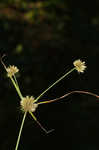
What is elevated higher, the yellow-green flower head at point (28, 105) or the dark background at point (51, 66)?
the dark background at point (51, 66)

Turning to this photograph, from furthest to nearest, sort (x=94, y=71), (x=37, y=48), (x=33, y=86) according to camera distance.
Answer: (x=37, y=48) → (x=94, y=71) → (x=33, y=86)

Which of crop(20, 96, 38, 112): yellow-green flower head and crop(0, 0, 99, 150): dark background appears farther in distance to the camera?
crop(0, 0, 99, 150): dark background

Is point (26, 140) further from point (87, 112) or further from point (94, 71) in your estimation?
point (94, 71)

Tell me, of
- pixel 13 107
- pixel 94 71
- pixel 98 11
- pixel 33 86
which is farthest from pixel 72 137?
pixel 98 11

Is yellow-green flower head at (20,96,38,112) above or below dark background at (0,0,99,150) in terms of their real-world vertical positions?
below

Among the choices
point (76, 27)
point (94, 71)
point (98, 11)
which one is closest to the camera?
point (94, 71)

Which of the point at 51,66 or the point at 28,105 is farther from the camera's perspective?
the point at 51,66

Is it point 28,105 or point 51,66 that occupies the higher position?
point 51,66

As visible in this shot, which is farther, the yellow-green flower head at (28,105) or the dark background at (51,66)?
the dark background at (51,66)
